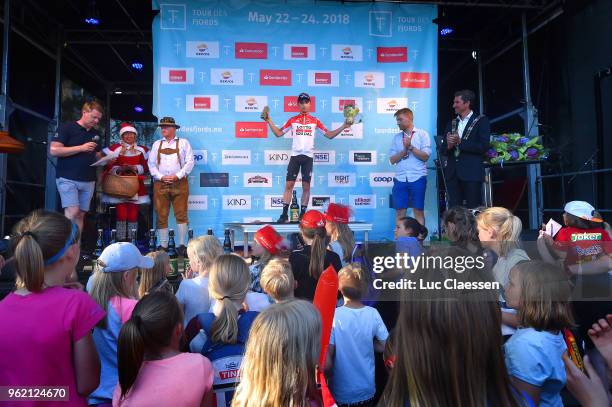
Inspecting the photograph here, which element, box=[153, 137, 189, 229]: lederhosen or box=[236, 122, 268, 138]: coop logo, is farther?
box=[236, 122, 268, 138]: coop logo

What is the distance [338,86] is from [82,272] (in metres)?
4.34

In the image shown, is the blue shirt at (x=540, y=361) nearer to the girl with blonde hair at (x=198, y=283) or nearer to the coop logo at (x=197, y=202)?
the girl with blonde hair at (x=198, y=283)

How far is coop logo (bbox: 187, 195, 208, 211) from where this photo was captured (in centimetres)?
661

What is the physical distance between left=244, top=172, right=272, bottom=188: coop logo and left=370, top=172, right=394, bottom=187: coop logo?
1480 mm

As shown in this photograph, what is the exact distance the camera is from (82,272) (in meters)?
4.13

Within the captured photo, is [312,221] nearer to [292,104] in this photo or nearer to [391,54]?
[292,104]

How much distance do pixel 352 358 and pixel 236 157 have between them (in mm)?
4863

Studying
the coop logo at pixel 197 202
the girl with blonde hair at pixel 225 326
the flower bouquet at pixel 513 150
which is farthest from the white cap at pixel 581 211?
the coop logo at pixel 197 202

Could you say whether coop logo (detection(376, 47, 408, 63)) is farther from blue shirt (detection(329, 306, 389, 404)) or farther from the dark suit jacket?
blue shirt (detection(329, 306, 389, 404))

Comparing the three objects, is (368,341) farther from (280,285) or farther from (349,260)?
(349,260)

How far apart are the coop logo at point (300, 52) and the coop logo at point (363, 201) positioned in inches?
82.8

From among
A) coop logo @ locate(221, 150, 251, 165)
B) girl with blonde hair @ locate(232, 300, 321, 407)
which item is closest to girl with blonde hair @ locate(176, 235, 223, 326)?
girl with blonde hair @ locate(232, 300, 321, 407)

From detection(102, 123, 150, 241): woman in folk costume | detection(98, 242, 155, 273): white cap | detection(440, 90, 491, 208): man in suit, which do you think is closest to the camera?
detection(98, 242, 155, 273): white cap

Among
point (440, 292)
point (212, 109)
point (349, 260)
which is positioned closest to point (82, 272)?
point (349, 260)
